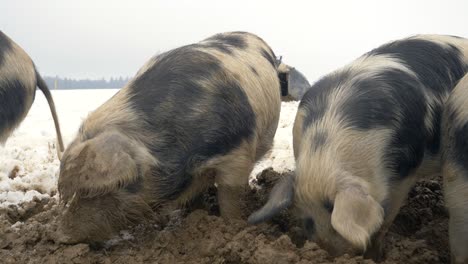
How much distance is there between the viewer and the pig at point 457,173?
3.55m

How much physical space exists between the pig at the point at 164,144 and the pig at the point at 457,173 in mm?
1491

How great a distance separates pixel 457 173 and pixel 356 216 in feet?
3.11

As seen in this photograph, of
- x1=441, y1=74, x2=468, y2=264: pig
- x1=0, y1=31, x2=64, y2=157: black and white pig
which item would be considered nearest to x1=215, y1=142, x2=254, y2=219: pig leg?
x1=441, y1=74, x2=468, y2=264: pig

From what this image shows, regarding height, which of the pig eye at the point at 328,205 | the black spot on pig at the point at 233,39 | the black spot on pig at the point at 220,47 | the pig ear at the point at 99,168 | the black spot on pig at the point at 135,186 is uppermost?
the black spot on pig at the point at 220,47

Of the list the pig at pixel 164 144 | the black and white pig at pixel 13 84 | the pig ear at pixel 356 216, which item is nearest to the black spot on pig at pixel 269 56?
the pig at pixel 164 144

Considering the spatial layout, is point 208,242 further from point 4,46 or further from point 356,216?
point 4,46

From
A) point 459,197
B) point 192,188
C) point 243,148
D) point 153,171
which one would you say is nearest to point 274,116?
point 243,148

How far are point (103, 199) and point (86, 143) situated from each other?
407 mm

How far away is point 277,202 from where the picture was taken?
3588mm

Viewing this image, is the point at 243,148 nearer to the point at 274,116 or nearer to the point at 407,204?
the point at 274,116

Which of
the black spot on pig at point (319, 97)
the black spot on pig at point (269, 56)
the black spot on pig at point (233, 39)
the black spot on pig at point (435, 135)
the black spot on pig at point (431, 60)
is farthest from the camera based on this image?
the black spot on pig at point (269, 56)

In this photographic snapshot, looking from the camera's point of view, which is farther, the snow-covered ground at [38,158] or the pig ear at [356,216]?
the snow-covered ground at [38,158]

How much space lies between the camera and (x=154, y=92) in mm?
4070

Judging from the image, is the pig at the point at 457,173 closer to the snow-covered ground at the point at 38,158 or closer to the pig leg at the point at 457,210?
the pig leg at the point at 457,210
